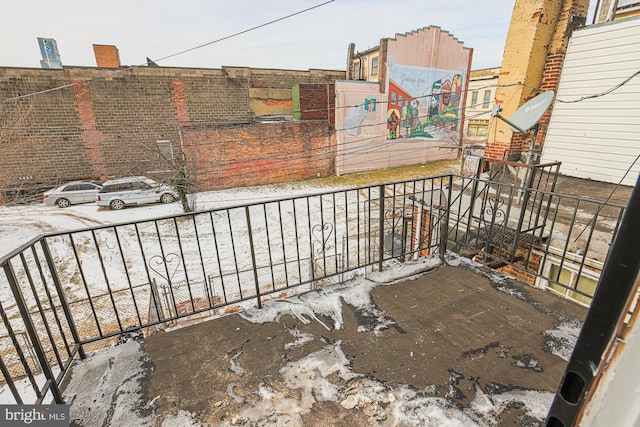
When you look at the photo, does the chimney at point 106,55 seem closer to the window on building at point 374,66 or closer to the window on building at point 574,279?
the window on building at point 374,66

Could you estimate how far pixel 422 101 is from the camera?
1984 centimetres

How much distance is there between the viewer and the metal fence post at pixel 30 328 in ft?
6.04

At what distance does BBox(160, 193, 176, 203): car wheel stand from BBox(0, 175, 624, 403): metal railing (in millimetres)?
2615

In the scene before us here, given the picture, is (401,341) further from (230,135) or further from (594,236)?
(230,135)

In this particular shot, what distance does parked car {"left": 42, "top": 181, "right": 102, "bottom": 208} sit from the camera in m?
13.6

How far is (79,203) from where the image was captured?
1412 cm

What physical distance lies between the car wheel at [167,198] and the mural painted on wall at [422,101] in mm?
13849

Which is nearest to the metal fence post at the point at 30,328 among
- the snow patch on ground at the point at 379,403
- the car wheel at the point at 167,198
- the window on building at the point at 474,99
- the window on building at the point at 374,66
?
the snow patch on ground at the point at 379,403

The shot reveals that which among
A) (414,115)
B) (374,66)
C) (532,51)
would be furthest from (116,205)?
(414,115)

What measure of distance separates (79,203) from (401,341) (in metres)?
17.3

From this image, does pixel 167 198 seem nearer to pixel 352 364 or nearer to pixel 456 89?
pixel 352 364

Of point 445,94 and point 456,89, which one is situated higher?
point 456,89

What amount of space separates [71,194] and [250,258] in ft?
34.6

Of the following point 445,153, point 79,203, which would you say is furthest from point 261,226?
point 445,153
